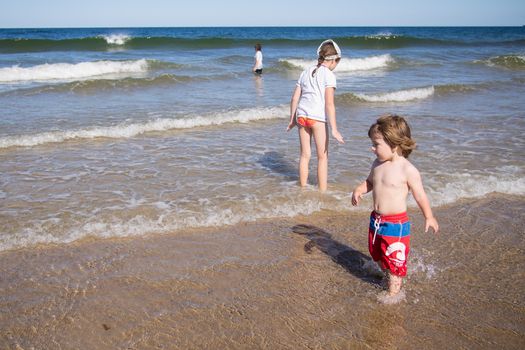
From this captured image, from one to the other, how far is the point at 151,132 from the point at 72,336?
5.81 metres

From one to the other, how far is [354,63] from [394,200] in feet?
71.6

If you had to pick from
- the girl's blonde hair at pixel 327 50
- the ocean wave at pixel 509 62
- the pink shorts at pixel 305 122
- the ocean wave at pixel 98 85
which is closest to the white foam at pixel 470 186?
the pink shorts at pixel 305 122

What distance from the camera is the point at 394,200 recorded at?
3021mm

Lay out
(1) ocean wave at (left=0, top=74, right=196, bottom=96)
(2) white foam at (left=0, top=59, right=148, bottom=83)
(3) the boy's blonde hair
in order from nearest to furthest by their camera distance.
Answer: (3) the boy's blonde hair
(1) ocean wave at (left=0, top=74, right=196, bottom=96)
(2) white foam at (left=0, top=59, right=148, bottom=83)

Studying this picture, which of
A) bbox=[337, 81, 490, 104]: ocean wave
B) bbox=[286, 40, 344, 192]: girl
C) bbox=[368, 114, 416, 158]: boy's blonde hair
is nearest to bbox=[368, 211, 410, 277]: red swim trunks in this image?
bbox=[368, 114, 416, 158]: boy's blonde hair

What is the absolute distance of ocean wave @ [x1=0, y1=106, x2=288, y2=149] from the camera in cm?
732

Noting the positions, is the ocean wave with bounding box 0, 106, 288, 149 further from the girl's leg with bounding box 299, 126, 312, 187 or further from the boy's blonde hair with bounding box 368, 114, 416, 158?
the boy's blonde hair with bounding box 368, 114, 416, 158

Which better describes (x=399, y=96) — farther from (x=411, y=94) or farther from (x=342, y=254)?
A: (x=342, y=254)

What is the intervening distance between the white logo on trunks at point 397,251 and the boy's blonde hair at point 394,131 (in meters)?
0.66

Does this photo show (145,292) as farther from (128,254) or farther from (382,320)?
(382,320)

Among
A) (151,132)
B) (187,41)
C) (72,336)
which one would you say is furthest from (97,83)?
(187,41)

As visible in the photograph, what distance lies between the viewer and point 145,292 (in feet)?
10.3

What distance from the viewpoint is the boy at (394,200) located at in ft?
9.75

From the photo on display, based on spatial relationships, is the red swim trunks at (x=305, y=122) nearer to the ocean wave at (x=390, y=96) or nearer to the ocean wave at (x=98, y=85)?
the ocean wave at (x=390, y=96)
